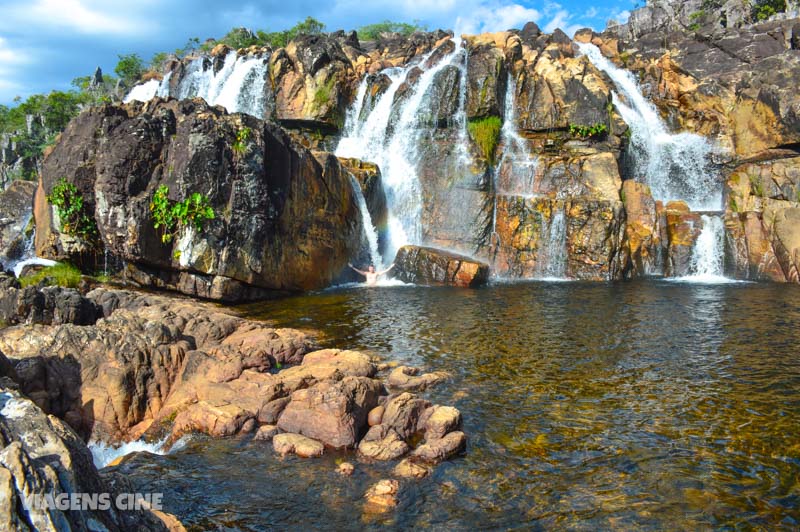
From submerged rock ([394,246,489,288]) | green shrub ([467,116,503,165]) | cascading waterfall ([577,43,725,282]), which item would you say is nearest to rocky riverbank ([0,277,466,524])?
submerged rock ([394,246,489,288])

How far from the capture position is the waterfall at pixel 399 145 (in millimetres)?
26109

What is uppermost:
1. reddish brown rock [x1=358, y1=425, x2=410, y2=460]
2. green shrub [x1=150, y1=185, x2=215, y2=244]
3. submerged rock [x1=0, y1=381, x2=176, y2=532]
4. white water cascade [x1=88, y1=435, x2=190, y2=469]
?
green shrub [x1=150, y1=185, x2=215, y2=244]

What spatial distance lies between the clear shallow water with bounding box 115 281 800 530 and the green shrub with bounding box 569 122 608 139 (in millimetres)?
13285

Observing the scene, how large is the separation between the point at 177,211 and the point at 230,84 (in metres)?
19.4

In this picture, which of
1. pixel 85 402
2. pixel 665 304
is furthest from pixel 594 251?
pixel 85 402

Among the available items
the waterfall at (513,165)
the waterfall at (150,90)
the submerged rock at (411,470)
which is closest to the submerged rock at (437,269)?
the waterfall at (513,165)

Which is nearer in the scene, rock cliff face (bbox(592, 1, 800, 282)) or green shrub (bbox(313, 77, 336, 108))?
rock cliff face (bbox(592, 1, 800, 282))

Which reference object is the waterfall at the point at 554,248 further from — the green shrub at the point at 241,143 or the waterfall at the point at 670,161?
the green shrub at the point at 241,143

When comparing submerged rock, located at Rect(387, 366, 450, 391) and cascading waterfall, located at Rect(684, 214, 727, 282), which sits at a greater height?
cascading waterfall, located at Rect(684, 214, 727, 282)

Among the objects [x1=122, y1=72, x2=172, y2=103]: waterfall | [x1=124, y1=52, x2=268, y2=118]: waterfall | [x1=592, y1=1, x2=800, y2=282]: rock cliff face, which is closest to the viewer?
[x1=592, y1=1, x2=800, y2=282]: rock cliff face

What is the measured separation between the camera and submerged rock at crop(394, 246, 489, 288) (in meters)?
21.6

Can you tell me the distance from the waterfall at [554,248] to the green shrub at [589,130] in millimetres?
4651

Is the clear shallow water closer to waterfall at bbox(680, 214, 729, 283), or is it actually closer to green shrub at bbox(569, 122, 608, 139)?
waterfall at bbox(680, 214, 729, 283)

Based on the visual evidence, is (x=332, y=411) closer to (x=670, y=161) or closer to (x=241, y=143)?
(x=241, y=143)
